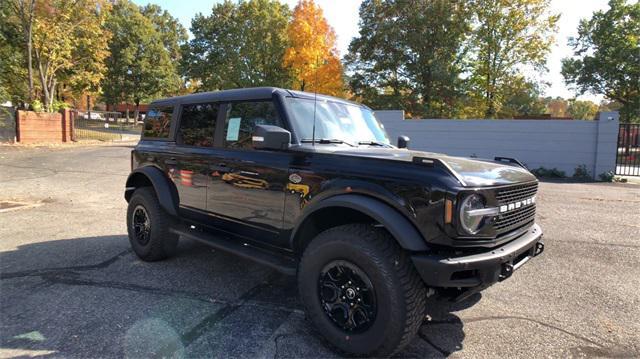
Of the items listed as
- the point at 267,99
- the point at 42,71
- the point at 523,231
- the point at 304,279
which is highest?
the point at 42,71

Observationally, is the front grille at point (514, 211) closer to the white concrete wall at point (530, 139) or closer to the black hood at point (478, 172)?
the black hood at point (478, 172)

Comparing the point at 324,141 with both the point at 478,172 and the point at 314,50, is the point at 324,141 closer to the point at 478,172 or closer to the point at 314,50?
the point at 478,172

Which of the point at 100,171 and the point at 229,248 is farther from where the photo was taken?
the point at 100,171

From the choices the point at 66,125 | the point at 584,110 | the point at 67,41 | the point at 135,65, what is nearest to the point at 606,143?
the point at 66,125

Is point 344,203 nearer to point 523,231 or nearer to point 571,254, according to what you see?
point 523,231

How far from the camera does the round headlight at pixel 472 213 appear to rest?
8.36 ft

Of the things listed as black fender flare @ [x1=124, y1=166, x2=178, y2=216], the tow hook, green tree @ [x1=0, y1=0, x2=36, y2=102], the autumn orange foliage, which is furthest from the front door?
the autumn orange foliage

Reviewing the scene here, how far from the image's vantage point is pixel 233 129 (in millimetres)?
4004

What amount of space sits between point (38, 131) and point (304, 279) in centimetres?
2448

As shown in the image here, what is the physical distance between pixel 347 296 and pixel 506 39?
89.3 ft

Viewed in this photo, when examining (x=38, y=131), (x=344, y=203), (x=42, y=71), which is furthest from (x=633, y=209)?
(x=42, y=71)

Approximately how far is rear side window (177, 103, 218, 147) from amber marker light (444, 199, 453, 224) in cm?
258

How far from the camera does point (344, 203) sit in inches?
114

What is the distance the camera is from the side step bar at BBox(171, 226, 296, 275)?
334 cm
